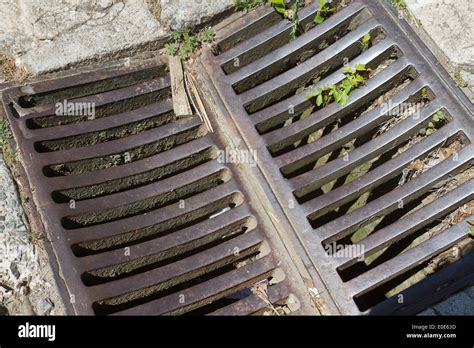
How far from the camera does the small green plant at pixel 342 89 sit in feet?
10.3

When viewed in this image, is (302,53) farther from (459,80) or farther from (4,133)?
(4,133)

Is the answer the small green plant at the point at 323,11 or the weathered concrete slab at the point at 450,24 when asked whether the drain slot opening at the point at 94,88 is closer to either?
the small green plant at the point at 323,11

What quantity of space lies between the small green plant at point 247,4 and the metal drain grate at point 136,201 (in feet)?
1.64

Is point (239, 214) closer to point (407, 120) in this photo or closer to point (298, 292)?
point (298, 292)

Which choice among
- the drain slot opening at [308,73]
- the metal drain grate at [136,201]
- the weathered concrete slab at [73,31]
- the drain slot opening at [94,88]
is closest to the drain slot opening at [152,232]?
the metal drain grate at [136,201]

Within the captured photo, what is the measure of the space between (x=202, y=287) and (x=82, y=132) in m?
0.94

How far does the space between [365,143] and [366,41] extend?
54 cm

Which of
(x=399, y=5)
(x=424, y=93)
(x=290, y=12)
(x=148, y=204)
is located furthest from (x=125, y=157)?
(x=399, y=5)

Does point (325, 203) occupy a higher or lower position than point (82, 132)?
lower

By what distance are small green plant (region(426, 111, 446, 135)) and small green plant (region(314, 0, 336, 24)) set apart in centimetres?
76

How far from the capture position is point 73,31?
3152 mm

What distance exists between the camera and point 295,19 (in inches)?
128
